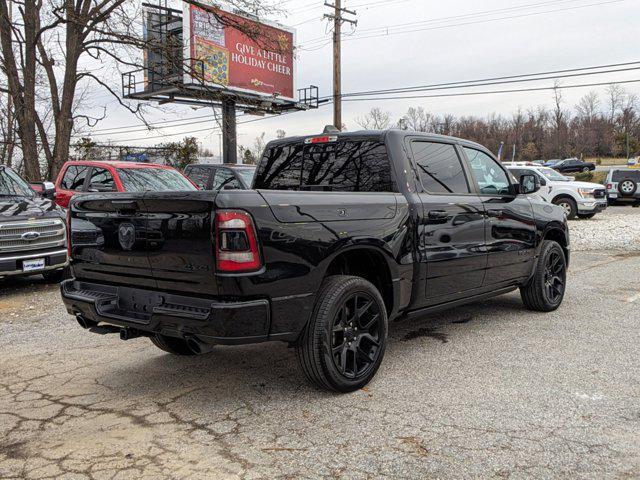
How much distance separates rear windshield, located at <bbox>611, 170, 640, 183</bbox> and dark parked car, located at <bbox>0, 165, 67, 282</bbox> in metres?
24.9

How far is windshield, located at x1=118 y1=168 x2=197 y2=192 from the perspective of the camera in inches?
402

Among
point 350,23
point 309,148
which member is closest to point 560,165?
point 350,23

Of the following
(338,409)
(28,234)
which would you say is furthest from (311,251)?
(28,234)

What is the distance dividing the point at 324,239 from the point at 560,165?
54100 millimetres

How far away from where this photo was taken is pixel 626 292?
7.54m

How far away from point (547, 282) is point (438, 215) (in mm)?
2354

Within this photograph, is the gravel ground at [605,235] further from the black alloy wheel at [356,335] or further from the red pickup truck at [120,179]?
the black alloy wheel at [356,335]

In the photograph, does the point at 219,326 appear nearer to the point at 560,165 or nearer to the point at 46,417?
the point at 46,417

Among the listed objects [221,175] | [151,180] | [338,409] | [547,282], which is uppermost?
[221,175]

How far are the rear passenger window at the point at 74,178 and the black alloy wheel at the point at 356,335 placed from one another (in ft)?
27.3

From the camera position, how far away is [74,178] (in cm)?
1107

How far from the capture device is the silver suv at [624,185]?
2559 cm

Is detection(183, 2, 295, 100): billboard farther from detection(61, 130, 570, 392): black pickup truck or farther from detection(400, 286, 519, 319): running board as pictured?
detection(400, 286, 519, 319): running board

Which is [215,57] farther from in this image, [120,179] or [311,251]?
[311,251]
